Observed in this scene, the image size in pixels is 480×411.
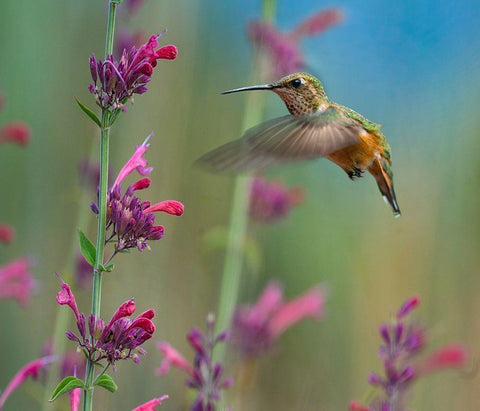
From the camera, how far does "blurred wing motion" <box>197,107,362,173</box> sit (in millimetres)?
2111

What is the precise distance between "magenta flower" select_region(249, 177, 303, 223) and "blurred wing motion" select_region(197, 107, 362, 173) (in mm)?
1261

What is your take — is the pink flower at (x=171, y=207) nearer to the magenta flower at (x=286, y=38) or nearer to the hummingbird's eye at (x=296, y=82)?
the hummingbird's eye at (x=296, y=82)

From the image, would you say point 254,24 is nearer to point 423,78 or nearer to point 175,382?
point 175,382

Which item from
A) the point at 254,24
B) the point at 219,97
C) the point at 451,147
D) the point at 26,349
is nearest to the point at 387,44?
the point at 451,147

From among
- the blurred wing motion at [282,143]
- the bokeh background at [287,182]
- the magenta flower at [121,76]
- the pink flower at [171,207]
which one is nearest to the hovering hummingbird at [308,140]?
the blurred wing motion at [282,143]

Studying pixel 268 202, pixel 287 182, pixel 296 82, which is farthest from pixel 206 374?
pixel 287 182

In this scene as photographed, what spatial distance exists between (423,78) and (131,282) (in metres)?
2.90

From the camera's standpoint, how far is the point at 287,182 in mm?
5707

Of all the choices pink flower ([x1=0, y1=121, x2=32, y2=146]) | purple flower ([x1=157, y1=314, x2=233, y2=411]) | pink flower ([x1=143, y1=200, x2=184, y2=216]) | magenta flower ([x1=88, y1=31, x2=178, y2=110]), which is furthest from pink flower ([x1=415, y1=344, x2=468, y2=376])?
pink flower ([x1=0, y1=121, x2=32, y2=146])

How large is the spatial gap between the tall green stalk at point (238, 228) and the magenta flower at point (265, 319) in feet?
0.26

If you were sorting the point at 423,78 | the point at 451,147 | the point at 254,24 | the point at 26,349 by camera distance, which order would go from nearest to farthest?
the point at 254,24
the point at 26,349
the point at 451,147
the point at 423,78

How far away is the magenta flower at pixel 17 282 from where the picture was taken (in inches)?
114

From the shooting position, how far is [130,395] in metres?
4.25

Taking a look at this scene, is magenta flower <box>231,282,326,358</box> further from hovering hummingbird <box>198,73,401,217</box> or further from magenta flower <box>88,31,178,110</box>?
magenta flower <box>88,31,178,110</box>
